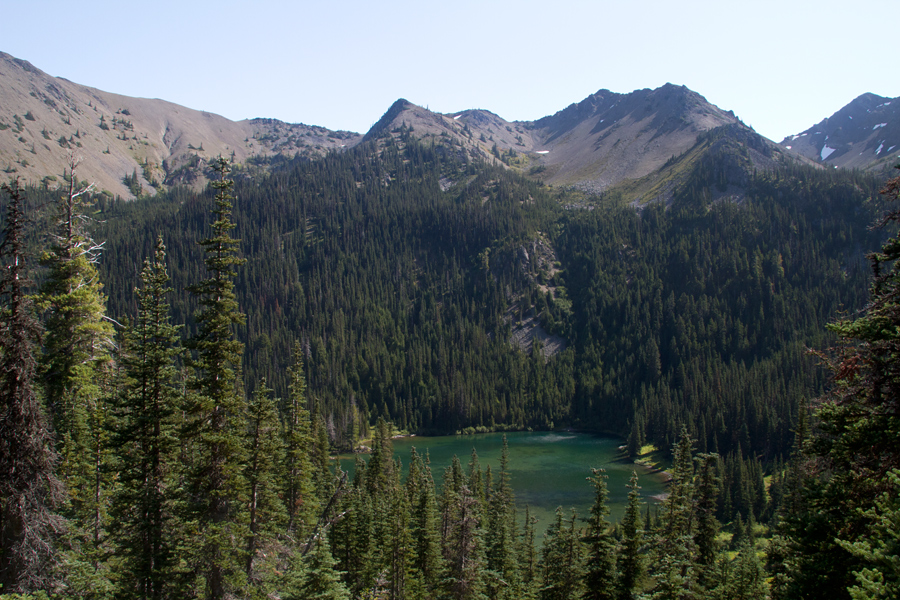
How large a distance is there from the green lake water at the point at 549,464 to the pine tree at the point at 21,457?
63.1m

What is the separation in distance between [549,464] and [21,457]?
399ft

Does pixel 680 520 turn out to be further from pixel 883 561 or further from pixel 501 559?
pixel 883 561

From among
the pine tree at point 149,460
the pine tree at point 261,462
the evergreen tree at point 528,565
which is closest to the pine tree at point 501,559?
the evergreen tree at point 528,565

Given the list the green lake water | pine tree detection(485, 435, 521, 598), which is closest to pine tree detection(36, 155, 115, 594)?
pine tree detection(485, 435, 521, 598)

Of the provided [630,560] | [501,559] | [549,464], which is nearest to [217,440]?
[630,560]

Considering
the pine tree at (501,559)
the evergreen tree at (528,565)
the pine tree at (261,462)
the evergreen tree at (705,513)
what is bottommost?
the evergreen tree at (528,565)

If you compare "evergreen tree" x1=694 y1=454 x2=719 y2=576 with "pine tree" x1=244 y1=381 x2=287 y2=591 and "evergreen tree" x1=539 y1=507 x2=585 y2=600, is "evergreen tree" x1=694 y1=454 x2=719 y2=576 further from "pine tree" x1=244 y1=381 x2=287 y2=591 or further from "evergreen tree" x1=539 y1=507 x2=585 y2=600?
"pine tree" x1=244 y1=381 x2=287 y2=591

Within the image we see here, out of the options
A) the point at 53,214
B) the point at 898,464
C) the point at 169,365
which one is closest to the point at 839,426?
the point at 898,464

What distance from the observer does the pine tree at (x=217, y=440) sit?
2130cm

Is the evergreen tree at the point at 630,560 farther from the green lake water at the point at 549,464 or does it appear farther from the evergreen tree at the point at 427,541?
the green lake water at the point at 549,464

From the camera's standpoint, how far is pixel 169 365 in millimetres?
24469

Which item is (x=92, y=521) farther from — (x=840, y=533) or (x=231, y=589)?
(x=840, y=533)

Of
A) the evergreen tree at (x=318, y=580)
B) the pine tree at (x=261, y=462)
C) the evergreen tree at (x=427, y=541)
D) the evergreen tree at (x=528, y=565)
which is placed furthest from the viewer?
the evergreen tree at (x=528, y=565)

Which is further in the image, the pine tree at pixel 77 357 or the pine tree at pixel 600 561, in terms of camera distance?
the pine tree at pixel 600 561
